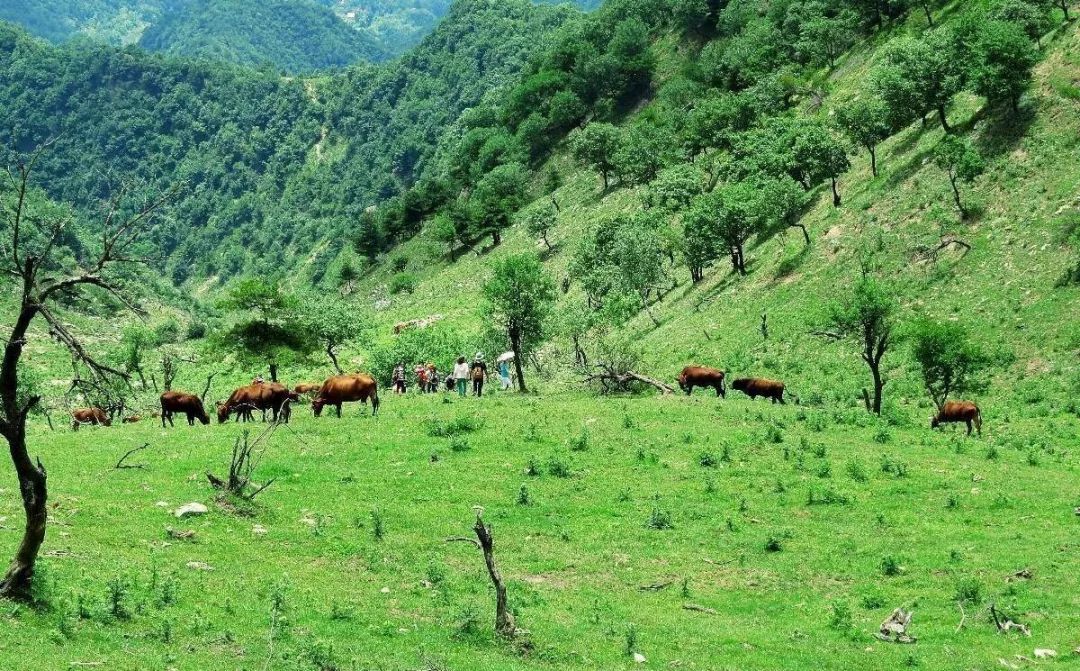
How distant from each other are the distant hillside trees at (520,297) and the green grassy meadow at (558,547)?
40.2 feet

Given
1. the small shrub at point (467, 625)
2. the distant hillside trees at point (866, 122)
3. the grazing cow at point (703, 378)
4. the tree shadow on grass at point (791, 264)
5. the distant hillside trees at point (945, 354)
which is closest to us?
the small shrub at point (467, 625)

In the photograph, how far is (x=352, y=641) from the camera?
655 inches

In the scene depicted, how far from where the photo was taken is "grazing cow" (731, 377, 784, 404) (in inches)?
1826

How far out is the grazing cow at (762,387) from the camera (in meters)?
46.4

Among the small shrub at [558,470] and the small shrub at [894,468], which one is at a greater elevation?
the small shrub at [558,470]

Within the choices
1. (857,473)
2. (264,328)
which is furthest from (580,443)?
(264,328)

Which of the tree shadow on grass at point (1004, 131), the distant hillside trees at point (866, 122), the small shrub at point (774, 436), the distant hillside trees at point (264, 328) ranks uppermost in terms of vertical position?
the distant hillside trees at point (866, 122)

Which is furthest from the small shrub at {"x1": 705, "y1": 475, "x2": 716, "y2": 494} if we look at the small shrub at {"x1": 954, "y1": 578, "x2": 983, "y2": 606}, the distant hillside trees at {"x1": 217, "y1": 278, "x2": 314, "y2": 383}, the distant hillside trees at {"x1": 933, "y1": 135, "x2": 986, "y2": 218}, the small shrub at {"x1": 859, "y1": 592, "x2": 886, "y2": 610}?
→ the distant hillside trees at {"x1": 933, "y1": 135, "x2": 986, "y2": 218}

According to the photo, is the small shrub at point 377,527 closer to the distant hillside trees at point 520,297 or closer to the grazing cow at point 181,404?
the grazing cow at point 181,404

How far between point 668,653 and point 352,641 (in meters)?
5.64

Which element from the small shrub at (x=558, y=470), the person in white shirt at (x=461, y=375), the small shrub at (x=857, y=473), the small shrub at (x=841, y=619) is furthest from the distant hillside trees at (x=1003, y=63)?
the small shrub at (x=841, y=619)

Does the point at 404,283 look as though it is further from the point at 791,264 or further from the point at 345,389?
the point at 345,389

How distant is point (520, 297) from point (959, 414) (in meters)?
20.6

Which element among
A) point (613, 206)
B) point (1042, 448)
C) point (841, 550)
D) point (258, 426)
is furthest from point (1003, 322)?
point (613, 206)
